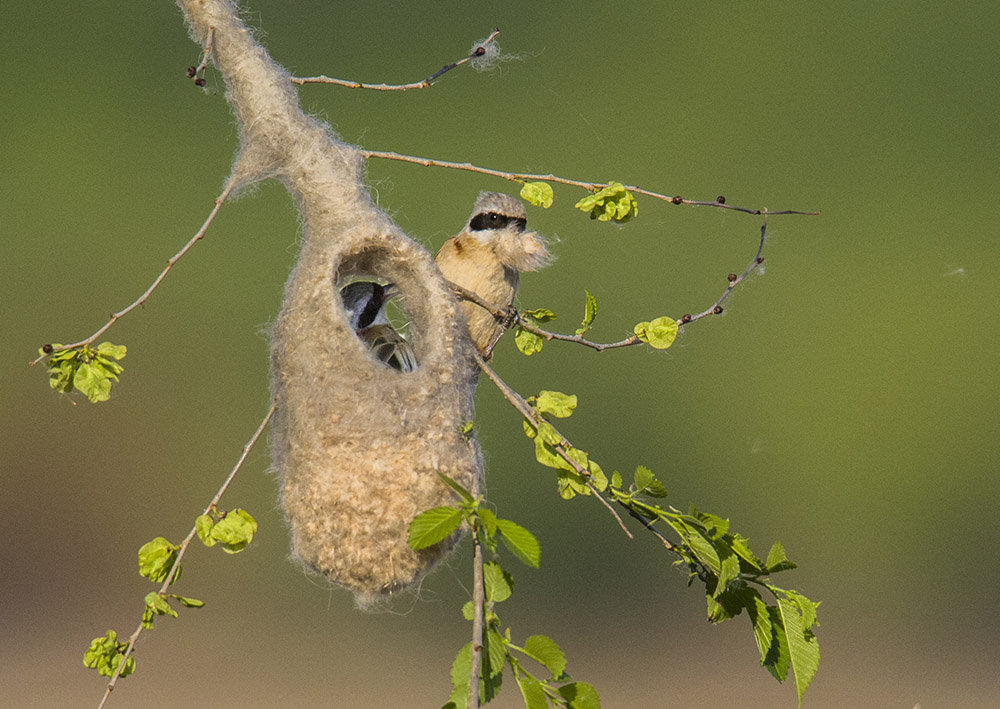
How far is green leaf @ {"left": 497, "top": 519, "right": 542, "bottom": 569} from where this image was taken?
5.09ft

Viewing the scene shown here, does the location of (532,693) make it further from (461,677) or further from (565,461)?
(565,461)

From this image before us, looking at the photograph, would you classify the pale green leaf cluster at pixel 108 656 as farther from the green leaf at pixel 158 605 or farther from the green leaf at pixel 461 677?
the green leaf at pixel 461 677

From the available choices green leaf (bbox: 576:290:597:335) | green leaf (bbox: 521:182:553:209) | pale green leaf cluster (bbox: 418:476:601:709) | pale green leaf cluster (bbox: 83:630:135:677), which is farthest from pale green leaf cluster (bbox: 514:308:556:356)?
pale green leaf cluster (bbox: 83:630:135:677)

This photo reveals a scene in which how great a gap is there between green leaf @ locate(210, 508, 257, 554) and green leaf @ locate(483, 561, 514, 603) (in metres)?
0.38

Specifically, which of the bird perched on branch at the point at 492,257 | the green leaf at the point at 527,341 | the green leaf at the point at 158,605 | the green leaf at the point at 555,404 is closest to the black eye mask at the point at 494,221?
the bird perched on branch at the point at 492,257

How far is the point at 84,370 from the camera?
1.74m

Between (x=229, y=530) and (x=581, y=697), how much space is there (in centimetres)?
59

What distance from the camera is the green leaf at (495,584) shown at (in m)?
1.64

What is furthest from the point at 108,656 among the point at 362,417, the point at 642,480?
the point at 642,480

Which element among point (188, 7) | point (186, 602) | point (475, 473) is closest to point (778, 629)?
point (475, 473)

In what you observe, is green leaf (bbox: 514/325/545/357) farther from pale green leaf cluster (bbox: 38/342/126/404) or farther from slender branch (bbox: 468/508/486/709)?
pale green leaf cluster (bbox: 38/342/126/404)

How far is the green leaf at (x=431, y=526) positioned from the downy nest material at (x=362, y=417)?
0.34m

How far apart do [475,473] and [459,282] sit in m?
0.62

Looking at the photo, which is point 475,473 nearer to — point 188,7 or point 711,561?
point 711,561
